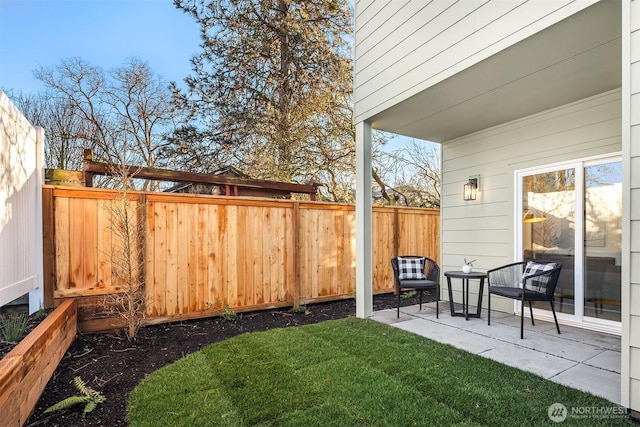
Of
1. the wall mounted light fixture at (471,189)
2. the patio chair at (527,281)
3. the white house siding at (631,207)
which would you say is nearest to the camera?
the white house siding at (631,207)

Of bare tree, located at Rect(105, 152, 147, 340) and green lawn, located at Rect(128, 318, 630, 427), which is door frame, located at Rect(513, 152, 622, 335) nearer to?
green lawn, located at Rect(128, 318, 630, 427)

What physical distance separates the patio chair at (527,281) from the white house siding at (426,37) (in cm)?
229

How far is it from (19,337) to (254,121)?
596 centimetres

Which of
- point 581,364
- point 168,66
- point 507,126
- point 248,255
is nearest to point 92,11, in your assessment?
point 168,66

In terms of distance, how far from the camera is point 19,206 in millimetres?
2930

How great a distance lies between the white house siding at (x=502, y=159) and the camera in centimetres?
358

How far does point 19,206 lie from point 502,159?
554 centimetres

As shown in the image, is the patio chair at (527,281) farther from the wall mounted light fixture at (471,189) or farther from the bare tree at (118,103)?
the bare tree at (118,103)

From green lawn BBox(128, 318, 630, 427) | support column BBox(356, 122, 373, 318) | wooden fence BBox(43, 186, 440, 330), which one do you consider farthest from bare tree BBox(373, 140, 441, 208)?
green lawn BBox(128, 318, 630, 427)

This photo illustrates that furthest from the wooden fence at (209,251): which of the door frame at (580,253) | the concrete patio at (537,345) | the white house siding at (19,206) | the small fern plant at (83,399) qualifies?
the door frame at (580,253)

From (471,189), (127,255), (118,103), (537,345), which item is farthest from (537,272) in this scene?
(118,103)

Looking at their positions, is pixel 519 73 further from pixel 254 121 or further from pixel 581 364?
pixel 254 121

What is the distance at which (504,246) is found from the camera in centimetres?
448

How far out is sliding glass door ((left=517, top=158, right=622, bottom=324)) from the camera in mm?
3502
